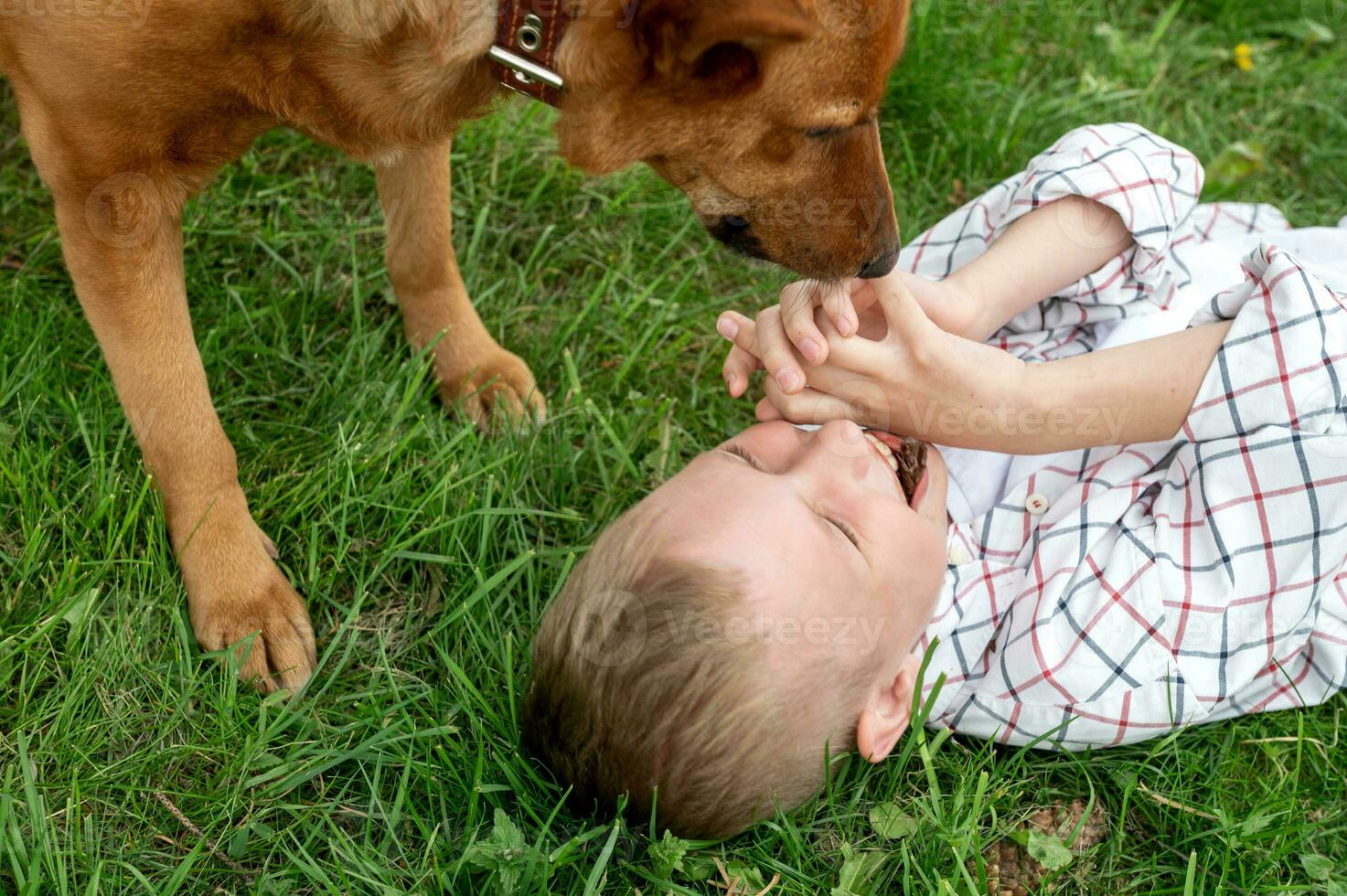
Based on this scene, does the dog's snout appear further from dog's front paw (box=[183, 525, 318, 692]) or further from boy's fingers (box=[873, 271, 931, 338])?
dog's front paw (box=[183, 525, 318, 692])

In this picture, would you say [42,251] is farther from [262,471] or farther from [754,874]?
[754,874]

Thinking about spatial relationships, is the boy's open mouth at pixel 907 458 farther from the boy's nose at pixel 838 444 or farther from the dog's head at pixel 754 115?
the dog's head at pixel 754 115

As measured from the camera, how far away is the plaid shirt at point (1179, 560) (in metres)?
2.42

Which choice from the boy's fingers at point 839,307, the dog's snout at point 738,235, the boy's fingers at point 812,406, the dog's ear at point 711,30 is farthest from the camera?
the boy's fingers at point 812,406

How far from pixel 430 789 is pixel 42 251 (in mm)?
1973

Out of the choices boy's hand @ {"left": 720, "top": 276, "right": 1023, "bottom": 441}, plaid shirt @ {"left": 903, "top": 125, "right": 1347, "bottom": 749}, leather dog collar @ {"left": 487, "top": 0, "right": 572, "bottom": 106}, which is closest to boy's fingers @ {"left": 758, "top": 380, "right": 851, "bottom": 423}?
boy's hand @ {"left": 720, "top": 276, "right": 1023, "bottom": 441}

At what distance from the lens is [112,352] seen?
2.32 m

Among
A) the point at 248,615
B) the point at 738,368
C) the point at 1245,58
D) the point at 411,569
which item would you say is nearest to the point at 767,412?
the point at 738,368

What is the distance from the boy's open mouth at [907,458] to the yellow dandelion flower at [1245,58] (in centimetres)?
257

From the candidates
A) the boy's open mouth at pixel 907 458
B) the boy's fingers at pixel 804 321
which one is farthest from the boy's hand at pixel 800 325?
the boy's open mouth at pixel 907 458

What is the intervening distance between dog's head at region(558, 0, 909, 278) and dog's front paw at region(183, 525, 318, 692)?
1.14 meters

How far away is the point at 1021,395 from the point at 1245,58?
2.47 m

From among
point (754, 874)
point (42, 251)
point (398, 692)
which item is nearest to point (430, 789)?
point (398, 692)

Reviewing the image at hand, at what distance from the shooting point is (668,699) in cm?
203
